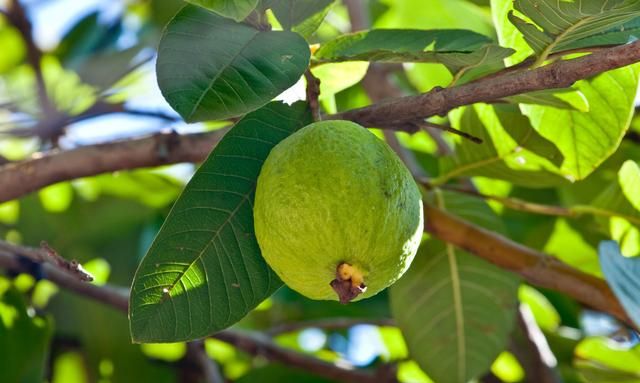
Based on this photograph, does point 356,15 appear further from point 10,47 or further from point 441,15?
point 10,47

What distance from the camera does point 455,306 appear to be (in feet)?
5.63

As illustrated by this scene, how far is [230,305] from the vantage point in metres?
1.14

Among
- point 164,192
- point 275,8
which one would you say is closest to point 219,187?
point 275,8

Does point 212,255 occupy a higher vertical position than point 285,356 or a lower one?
higher

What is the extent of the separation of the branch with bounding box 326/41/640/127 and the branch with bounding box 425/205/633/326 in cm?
41

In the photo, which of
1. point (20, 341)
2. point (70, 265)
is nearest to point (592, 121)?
point (70, 265)

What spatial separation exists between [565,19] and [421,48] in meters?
0.20

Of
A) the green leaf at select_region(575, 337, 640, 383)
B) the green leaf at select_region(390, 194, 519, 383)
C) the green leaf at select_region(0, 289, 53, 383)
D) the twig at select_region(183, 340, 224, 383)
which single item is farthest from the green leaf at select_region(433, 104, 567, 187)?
the green leaf at select_region(0, 289, 53, 383)

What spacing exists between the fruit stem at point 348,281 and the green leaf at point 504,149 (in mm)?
534

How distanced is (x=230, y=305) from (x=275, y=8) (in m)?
0.40

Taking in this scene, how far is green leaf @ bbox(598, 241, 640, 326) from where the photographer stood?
1082 millimetres

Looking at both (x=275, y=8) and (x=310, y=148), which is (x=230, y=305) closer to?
(x=310, y=148)

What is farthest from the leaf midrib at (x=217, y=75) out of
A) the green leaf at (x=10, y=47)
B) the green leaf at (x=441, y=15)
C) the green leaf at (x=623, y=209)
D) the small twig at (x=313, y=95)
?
the green leaf at (x=10, y=47)

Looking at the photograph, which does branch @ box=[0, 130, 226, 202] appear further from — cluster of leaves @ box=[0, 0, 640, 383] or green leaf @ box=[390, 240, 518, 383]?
green leaf @ box=[390, 240, 518, 383]
